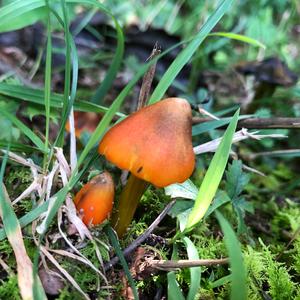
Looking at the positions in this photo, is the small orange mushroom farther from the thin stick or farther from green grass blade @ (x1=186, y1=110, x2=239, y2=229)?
the thin stick

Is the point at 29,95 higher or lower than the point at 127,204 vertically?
higher

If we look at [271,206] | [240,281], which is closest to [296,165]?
[271,206]

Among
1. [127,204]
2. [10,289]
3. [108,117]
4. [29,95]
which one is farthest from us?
[29,95]

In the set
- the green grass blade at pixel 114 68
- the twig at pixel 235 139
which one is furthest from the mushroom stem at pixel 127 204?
the green grass blade at pixel 114 68

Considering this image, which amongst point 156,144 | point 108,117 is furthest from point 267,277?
point 108,117

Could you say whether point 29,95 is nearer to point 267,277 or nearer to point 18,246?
point 18,246

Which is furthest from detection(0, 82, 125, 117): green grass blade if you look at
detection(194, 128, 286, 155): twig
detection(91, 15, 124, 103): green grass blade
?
detection(194, 128, 286, 155): twig
